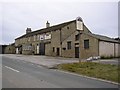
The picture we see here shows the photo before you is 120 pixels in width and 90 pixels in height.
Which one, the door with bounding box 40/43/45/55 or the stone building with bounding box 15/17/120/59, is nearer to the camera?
the stone building with bounding box 15/17/120/59

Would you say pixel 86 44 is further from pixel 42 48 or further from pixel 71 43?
pixel 42 48

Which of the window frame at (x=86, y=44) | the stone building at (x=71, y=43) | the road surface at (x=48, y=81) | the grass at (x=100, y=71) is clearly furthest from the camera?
the window frame at (x=86, y=44)

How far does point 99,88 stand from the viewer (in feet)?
33.1

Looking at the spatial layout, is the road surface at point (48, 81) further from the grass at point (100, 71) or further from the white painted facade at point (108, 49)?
the white painted facade at point (108, 49)

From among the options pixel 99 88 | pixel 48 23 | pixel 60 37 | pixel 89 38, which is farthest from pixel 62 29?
pixel 99 88

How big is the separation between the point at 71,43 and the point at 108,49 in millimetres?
8165

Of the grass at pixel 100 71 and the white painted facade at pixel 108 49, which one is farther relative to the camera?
the white painted facade at pixel 108 49

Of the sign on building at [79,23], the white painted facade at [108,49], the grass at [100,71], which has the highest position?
the sign on building at [79,23]

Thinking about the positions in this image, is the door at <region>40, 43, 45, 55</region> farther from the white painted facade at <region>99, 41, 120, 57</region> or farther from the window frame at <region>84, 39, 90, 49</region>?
the white painted facade at <region>99, 41, 120, 57</region>

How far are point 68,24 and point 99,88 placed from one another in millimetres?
41291

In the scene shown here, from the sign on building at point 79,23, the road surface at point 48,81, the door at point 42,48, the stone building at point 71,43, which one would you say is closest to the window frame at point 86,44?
the stone building at point 71,43

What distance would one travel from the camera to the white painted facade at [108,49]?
126ft

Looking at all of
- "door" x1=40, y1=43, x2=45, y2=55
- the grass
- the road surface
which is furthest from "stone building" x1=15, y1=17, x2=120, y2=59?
the road surface

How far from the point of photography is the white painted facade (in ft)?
126
